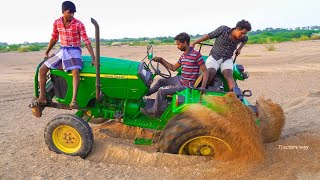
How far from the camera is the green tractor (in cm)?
487

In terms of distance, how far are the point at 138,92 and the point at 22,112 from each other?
425 cm

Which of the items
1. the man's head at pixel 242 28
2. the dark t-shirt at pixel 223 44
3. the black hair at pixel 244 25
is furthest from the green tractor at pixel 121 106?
the black hair at pixel 244 25

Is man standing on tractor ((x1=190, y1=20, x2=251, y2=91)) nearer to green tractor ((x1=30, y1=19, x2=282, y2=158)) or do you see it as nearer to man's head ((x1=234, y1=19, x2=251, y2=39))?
man's head ((x1=234, y1=19, x2=251, y2=39))

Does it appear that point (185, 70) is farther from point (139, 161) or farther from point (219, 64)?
point (139, 161)

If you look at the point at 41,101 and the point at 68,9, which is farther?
the point at 41,101

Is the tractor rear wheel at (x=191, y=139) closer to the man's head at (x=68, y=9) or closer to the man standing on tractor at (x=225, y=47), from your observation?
the man standing on tractor at (x=225, y=47)

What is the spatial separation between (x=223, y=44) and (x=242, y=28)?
405 mm

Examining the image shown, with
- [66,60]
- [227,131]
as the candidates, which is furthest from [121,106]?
[227,131]

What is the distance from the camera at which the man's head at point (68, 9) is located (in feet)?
17.4

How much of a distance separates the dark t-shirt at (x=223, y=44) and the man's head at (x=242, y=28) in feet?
0.58

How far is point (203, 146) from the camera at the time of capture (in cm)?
495

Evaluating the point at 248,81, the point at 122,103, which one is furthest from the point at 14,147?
the point at 248,81

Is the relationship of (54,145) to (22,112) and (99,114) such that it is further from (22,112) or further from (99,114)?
(22,112)

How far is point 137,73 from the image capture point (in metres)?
5.28
